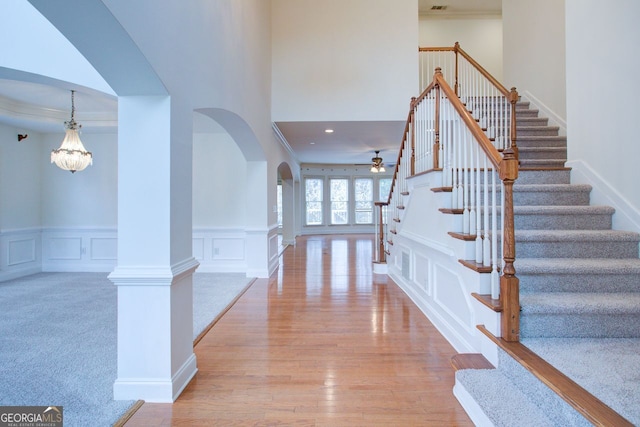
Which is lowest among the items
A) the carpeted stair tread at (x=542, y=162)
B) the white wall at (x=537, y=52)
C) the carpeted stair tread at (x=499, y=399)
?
the carpeted stair tread at (x=499, y=399)

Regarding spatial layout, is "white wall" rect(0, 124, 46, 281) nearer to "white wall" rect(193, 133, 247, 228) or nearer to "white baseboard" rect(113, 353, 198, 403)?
"white wall" rect(193, 133, 247, 228)

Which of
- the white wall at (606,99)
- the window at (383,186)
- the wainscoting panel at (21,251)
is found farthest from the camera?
the window at (383,186)

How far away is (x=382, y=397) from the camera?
76.8 inches

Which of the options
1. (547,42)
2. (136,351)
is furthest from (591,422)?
(547,42)

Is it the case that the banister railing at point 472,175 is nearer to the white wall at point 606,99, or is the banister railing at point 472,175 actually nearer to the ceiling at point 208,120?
the white wall at point 606,99

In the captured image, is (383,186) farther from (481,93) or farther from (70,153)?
(70,153)

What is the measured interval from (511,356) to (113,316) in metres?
3.87

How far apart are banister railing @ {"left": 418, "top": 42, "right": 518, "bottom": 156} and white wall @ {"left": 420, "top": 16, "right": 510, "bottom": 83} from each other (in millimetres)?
1355

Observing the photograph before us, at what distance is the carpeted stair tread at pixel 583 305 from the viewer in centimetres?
191

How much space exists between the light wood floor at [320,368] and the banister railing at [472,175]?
750mm

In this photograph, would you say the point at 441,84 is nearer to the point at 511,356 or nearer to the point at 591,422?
the point at 511,356

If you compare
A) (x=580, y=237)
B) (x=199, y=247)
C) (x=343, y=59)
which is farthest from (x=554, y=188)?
(x=199, y=247)

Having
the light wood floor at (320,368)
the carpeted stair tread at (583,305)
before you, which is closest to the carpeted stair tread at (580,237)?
the carpeted stair tread at (583,305)

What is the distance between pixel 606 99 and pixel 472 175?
1.60 metres
